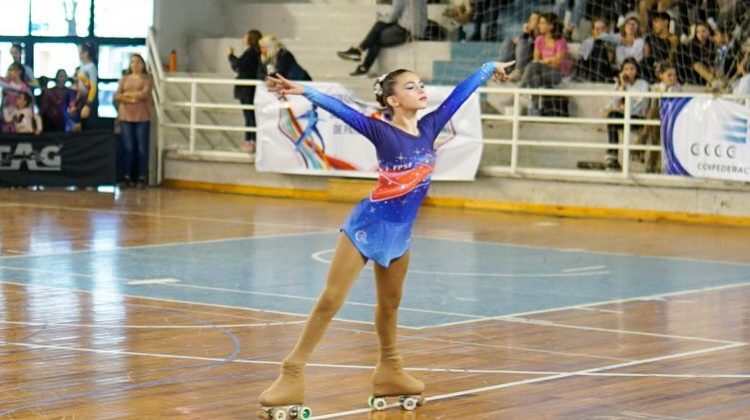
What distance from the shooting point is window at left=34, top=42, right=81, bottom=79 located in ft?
94.8

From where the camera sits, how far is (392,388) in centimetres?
800

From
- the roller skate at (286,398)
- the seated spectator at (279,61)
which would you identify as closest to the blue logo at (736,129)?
the seated spectator at (279,61)

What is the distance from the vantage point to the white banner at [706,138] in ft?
64.7

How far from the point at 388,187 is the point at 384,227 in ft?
0.73

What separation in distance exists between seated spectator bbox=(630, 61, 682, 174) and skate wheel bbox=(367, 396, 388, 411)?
13.7 m

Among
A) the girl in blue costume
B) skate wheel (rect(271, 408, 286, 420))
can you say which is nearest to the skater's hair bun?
the girl in blue costume

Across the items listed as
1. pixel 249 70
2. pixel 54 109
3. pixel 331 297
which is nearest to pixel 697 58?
pixel 249 70

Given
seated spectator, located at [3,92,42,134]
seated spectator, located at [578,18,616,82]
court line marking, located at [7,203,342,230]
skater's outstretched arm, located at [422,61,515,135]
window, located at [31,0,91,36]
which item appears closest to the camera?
skater's outstretched arm, located at [422,61,515,135]

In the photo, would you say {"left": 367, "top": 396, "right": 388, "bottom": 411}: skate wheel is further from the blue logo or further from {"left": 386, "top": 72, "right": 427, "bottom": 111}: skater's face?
the blue logo

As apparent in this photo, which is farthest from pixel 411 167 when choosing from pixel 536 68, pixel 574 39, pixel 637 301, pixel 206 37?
pixel 206 37

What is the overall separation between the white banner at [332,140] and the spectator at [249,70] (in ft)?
2.74

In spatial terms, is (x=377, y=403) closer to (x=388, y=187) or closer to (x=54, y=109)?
(x=388, y=187)

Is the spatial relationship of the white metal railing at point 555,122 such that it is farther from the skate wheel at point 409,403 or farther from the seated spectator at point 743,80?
the skate wheel at point 409,403

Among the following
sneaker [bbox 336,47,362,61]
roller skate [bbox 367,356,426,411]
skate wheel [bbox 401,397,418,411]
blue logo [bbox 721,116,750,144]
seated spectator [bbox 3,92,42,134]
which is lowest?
skate wheel [bbox 401,397,418,411]
